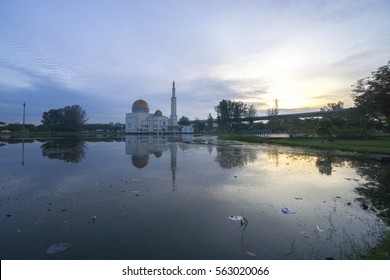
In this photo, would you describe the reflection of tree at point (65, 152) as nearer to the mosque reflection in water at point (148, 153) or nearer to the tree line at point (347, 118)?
the mosque reflection in water at point (148, 153)

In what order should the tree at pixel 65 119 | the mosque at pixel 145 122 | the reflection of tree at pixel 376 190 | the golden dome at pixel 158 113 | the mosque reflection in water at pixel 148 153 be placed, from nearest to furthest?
the reflection of tree at pixel 376 190, the mosque reflection in water at pixel 148 153, the tree at pixel 65 119, the mosque at pixel 145 122, the golden dome at pixel 158 113

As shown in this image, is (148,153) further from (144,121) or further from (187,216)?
(144,121)

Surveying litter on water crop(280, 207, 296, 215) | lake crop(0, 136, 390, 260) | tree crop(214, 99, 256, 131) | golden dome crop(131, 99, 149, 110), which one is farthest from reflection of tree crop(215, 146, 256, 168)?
golden dome crop(131, 99, 149, 110)

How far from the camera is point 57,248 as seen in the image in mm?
4328

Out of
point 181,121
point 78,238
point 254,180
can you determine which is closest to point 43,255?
point 78,238

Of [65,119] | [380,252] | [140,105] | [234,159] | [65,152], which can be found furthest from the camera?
[140,105]

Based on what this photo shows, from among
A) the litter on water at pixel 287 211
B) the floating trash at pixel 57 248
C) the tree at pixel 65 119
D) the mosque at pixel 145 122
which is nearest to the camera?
the floating trash at pixel 57 248

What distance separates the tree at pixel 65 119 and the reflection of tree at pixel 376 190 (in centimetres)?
9392

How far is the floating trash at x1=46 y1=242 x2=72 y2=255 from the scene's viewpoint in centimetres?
422

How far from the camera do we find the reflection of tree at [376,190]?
689cm

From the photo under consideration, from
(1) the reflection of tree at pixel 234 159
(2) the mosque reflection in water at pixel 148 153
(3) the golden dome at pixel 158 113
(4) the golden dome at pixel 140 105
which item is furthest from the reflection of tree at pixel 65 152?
(3) the golden dome at pixel 158 113

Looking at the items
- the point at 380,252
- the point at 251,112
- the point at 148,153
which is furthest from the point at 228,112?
the point at 380,252

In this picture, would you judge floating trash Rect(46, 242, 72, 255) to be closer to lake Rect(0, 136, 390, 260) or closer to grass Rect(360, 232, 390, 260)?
lake Rect(0, 136, 390, 260)

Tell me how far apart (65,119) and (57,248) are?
96.6m
